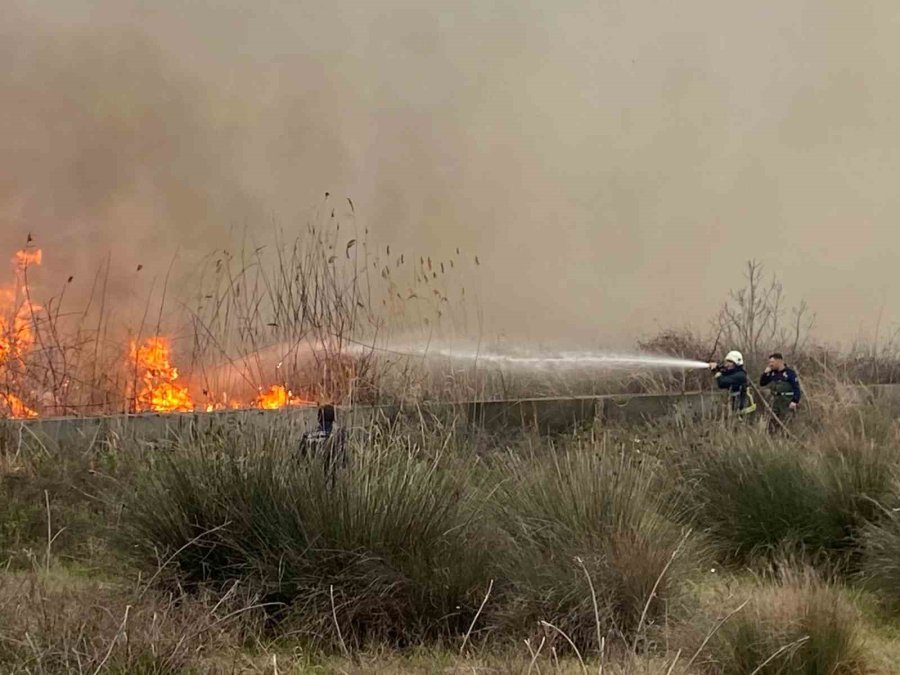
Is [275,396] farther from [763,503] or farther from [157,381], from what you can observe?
[763,503]

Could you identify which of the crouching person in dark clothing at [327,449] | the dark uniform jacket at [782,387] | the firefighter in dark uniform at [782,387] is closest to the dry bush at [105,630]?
the crouching person in dark clothing at [327,449]

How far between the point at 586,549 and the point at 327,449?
1.25m

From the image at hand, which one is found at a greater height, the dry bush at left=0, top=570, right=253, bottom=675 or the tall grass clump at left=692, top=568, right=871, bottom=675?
the dry bush at left=0, top=570, right=253, bottom=675

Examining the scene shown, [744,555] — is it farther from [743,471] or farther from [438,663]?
[438,663]

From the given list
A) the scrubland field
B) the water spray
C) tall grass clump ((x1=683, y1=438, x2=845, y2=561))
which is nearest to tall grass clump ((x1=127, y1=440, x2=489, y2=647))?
the scrubland field

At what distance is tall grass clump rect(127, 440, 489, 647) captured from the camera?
11.9ft

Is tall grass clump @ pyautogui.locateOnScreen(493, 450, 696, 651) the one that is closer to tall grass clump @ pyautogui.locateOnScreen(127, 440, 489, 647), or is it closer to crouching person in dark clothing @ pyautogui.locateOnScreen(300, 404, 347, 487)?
tall grass clump @ pyautogui.locateOnScreen(127, 440, 489, 647)

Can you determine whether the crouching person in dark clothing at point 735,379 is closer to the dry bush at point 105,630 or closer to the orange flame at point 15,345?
the orange flame at point 15,345

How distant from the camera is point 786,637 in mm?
3158

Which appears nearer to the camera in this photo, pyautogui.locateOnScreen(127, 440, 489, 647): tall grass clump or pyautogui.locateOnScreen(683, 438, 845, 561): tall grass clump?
pyautogui.locateOnScreen(127, 440, 489, 647): tall grass clump

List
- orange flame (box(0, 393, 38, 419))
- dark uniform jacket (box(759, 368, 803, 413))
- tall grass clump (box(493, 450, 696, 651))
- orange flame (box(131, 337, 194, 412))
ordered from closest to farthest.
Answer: tall grass clump (box(493, 450, 696, 651)) → orange flame (box(0, 393, 38, 419)) → orange flame (box(131, 337, 194, 412)) → dark uniform jacket (box(759, 368, 803, 413))

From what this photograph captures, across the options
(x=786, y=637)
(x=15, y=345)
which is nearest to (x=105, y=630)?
(x=786, y=637)

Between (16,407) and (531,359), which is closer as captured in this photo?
(16,407)

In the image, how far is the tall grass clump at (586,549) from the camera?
3.57 m
